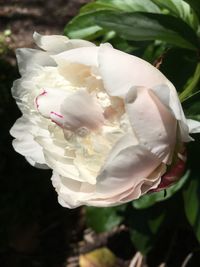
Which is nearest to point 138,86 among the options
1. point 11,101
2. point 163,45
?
point 163,45

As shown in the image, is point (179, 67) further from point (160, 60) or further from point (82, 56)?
point (82, 56)

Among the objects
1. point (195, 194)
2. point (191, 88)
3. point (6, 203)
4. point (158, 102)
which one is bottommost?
point (6, 203)

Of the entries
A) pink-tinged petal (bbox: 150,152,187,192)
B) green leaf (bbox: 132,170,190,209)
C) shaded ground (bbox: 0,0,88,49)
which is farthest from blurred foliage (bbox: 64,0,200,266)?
shaded ground (bbox: 0,0,88,49)

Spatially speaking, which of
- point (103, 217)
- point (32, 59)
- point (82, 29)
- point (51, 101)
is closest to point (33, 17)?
point (103, 217)

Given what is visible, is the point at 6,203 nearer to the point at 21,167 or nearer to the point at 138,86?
the point at 21,167

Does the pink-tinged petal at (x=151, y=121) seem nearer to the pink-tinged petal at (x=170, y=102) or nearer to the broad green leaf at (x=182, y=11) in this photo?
the pink-tinged petal at (x=170, y=102)

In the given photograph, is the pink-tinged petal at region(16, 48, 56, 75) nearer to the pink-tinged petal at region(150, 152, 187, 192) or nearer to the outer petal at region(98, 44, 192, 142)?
the outer petal at region(98, 44, 192, 142)
